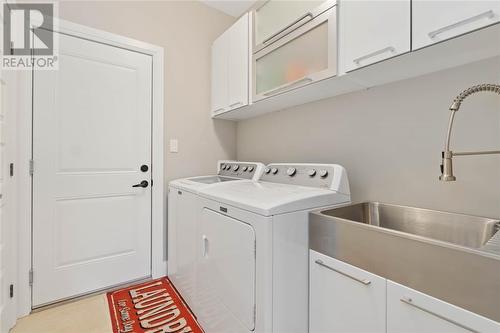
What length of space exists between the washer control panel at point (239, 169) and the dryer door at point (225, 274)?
658 mm

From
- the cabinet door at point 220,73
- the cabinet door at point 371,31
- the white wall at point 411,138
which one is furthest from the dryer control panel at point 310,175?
the cabinet door at point 220,73

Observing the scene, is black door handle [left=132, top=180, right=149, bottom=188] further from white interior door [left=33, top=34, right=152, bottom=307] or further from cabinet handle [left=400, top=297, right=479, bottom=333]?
cabinet handle [left=400, top=297, right=479, bottom=333]

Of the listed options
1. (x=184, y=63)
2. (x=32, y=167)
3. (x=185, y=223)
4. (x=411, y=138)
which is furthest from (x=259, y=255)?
(x=184, y=63)

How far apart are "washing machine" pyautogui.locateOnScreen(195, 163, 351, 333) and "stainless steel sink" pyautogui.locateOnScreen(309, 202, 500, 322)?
0.40ft

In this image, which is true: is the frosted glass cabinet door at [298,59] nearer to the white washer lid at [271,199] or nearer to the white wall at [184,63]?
the white washer lid at [271,199]

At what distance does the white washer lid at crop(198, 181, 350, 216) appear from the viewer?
46.1 inches

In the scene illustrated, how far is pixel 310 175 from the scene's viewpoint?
165 cm

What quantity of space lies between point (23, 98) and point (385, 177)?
2.54m

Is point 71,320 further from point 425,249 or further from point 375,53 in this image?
point 375,53

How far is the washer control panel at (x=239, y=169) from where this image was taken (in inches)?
82.8

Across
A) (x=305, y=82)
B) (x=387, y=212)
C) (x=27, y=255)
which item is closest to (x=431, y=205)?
→ (x=387, y=212)

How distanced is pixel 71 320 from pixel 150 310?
0.52 metres

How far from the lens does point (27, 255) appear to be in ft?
5.83

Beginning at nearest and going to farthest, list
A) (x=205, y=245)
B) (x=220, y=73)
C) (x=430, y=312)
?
1. (x=430, y=312)
2. (x=205, y=245)
3. (x=220, y=73)
